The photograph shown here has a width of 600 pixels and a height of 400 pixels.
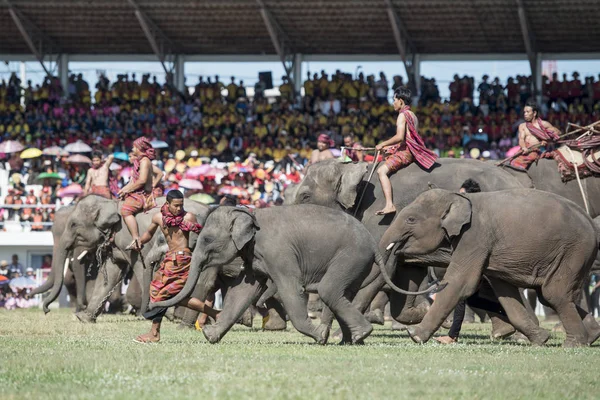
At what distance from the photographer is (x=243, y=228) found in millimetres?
13172

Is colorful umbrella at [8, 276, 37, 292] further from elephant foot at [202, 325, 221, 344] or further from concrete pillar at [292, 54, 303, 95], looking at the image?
elephant foot at [202, 325, 221, 344]

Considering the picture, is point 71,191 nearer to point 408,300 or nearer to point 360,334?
point 408,300

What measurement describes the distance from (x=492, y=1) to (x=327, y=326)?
2594 centimetres

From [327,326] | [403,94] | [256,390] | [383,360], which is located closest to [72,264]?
[403,94]

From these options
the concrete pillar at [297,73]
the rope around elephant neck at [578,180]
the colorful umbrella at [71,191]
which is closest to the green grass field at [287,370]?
the rope around elephant neck at [578,180]

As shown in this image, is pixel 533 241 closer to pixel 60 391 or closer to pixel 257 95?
pixel 60 391

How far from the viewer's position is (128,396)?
8477mm

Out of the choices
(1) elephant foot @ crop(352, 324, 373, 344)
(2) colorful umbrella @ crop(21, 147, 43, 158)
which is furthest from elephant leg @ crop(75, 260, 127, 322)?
(2) colorful umbrella @ crop(21, 147, 43, 158)


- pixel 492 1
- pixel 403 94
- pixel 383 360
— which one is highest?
pixel 492 1

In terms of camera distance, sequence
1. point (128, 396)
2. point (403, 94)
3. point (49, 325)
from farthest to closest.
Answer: point (49, 325) < point (403, 94) < point (128, 396)

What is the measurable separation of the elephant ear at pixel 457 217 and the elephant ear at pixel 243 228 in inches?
84.1

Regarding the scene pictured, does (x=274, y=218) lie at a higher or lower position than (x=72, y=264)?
higher

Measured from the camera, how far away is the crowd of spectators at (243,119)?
37031 millimetres

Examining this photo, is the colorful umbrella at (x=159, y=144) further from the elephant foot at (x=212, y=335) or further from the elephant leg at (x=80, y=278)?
the elephant foot at (x=212, y=335)
